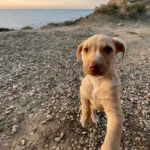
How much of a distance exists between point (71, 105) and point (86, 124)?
3.52ft

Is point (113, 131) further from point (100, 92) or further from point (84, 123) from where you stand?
point (84, 123)

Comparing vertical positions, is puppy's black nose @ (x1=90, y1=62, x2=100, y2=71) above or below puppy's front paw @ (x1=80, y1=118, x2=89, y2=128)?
above

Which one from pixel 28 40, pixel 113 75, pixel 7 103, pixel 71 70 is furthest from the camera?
pixel 28 40

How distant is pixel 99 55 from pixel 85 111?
1435 mm

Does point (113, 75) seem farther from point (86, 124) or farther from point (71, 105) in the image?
point (71, 105)

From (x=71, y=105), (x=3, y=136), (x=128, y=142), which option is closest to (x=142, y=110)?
(x=128, y=142)

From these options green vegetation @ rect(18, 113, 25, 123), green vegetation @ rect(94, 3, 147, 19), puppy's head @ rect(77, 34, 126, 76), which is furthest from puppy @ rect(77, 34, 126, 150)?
green vegetation @ rect(94, 3, 147, 19)

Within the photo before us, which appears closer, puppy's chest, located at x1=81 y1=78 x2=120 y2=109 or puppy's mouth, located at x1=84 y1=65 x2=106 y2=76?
puppy's mouth, located at x1=84 y1=65 x2=106 y2=76

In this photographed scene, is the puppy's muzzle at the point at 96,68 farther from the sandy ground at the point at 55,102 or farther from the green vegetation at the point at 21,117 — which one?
the green vegetation at the point at 21,117

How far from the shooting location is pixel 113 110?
13.3ft

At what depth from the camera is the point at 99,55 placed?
3.93m

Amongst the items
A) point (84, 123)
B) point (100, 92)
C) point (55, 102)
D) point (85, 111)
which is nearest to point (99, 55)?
point (100, 92)

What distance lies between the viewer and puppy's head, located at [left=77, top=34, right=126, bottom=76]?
3836mm

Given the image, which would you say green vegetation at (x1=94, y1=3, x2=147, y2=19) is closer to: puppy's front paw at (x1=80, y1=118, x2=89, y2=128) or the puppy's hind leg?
the puppy's hind leg
